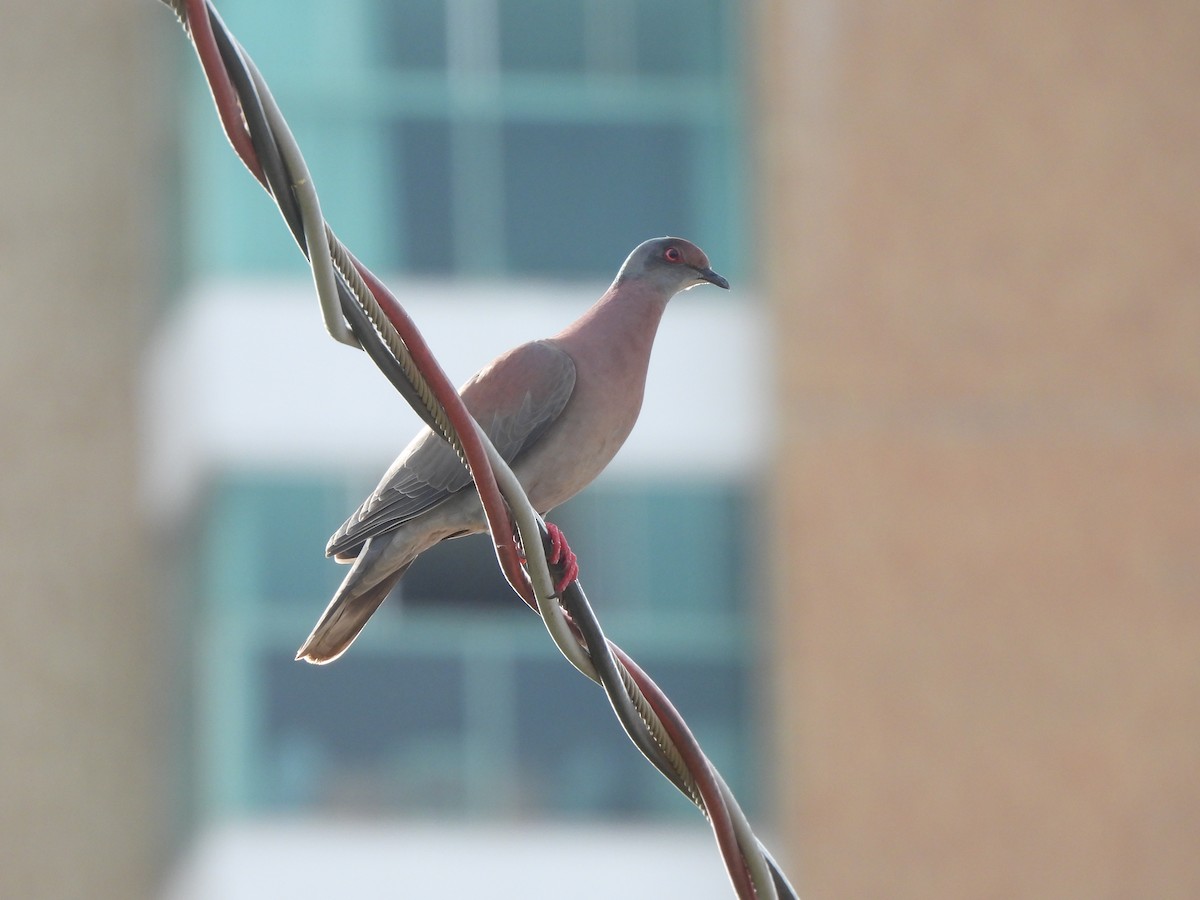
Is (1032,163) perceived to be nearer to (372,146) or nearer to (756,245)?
(756,245)

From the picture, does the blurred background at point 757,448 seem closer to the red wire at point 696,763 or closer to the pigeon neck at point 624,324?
the pigeon neck at point 624,324

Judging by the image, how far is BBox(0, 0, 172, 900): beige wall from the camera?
1133 cm

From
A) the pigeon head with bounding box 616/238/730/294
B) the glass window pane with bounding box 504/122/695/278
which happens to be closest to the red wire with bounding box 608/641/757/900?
the pigeon head with bounding box 616/238/730/294

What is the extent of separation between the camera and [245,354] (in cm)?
1057

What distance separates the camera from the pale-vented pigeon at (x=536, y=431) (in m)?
3.01

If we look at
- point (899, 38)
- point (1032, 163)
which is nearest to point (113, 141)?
point (899, 38)

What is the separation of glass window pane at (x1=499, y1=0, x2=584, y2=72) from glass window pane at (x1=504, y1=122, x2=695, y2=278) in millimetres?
373

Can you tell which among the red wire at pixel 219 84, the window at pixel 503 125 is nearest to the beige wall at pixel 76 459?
the window at pixel 503 125

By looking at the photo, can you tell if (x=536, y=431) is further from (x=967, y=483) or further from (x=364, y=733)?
(x=364, y=733)

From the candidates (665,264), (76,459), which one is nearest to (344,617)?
(665,264)

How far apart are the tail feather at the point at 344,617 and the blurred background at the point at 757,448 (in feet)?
23.4

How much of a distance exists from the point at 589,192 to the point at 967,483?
8.67 feet

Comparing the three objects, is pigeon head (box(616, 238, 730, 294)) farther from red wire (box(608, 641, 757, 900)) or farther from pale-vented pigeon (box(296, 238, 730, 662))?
red wire (box(608, 641, 757, 900))

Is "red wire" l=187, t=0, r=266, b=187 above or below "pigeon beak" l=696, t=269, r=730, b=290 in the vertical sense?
above
